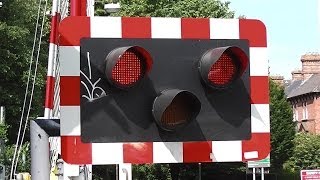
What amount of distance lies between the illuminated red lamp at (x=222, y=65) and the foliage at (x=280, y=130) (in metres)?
46.8

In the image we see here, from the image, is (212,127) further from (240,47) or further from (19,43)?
(19,43)

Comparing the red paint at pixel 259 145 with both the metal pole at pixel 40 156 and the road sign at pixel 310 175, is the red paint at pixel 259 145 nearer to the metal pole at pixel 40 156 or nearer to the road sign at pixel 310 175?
the metal pole at pixel 40 156

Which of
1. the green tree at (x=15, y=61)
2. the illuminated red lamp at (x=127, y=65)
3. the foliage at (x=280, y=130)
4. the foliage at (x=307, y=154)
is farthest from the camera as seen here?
the foliage at (x=307, y=154)

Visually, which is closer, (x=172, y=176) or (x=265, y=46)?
(x=265, y=46)

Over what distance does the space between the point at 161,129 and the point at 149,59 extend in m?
0.28

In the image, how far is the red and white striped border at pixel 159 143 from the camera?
9.55 feet

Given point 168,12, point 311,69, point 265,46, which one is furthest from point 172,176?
point 265,46

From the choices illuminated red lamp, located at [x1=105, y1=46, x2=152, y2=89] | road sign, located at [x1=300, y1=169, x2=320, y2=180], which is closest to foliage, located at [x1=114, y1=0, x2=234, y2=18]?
road sign, located at [x1=300, y1=169, x2=320, y2=180]

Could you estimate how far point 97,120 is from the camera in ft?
9.59

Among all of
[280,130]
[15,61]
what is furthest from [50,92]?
[280,130]

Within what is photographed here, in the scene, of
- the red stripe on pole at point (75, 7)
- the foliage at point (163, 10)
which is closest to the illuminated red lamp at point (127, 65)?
the red stripe on pole at point (75, 7)

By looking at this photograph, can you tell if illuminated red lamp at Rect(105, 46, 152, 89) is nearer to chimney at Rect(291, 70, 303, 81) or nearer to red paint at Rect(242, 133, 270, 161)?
red paint at Rect(242, 133, 270, 161)

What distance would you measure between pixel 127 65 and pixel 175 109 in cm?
25

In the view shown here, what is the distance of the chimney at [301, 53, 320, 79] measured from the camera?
80750 millimetres
